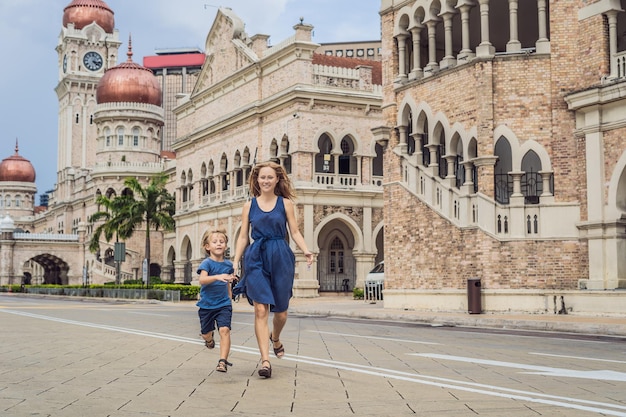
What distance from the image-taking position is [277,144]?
151 feet

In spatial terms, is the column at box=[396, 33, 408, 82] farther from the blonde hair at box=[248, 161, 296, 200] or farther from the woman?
the woman

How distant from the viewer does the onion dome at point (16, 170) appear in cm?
11794

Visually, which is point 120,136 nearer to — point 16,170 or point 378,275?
point 16,170

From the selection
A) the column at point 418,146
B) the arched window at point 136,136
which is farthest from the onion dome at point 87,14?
the column at point 418,146

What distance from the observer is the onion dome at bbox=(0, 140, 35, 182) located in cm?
11794

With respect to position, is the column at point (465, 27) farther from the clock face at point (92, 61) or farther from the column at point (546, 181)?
the clock face at point (92, 61)

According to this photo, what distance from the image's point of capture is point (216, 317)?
8.73 m

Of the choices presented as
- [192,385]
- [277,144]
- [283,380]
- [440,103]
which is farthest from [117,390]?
[277,144]

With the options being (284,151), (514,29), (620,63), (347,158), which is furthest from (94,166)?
(620,63)

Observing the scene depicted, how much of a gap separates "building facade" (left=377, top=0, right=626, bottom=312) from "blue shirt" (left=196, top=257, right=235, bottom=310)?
45.6ft

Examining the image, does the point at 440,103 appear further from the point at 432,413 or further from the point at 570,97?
the point at 432,413

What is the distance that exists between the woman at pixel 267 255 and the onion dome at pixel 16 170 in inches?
4576

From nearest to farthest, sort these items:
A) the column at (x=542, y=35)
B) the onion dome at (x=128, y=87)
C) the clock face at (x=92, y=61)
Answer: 1. the column at (x=542, y=35)
2. the onion dome at (x=128, y=87)
3. the clock face at (x=92, y=61)

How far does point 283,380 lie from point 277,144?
3852 cm
